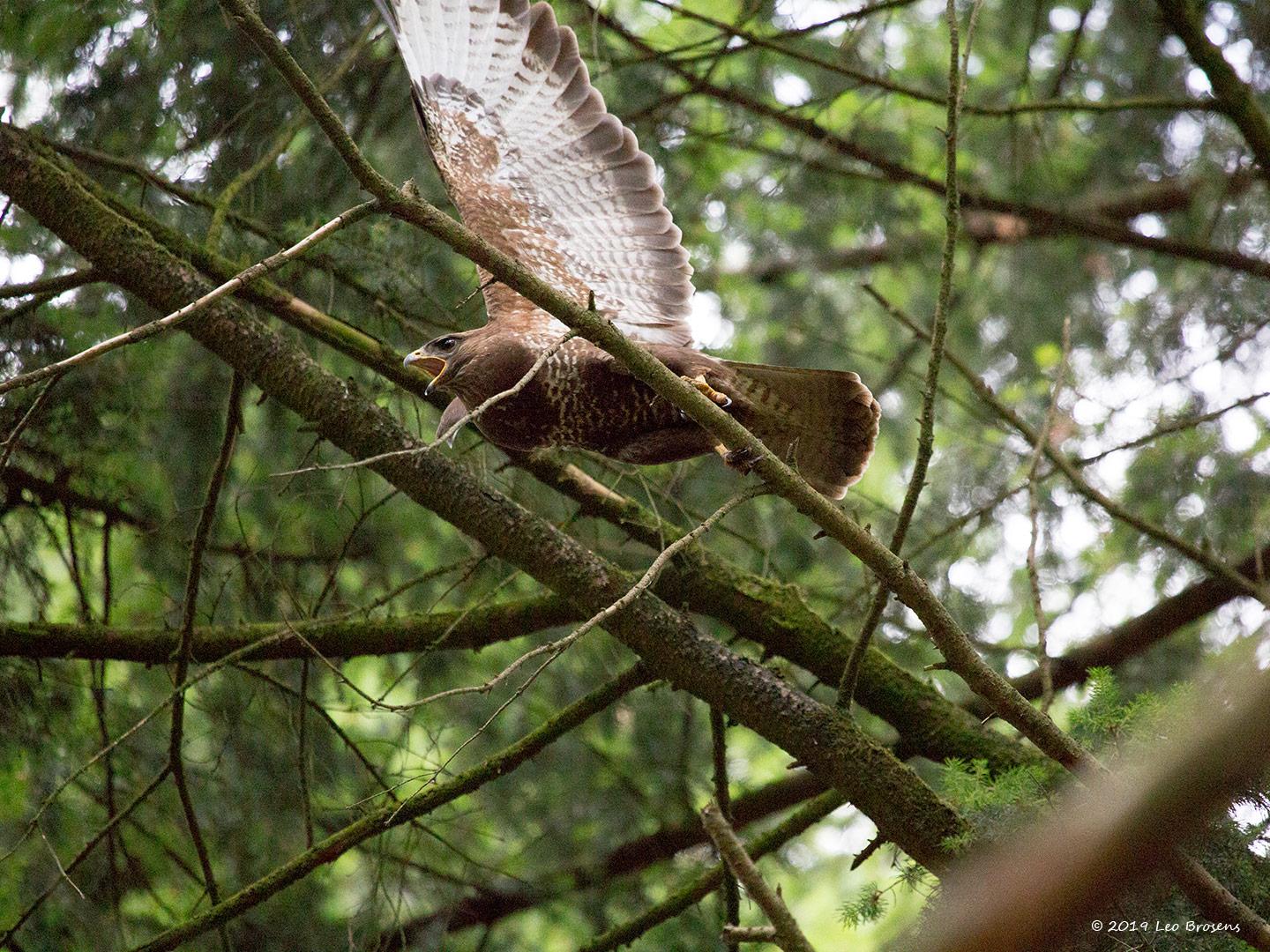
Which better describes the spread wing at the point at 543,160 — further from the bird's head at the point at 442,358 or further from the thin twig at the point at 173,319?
the thin twig at the point at 173,319

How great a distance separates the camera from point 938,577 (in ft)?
15.6

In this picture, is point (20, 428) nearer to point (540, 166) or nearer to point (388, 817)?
point (388, 817)

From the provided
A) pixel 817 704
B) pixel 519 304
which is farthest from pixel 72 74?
pixel 817 704

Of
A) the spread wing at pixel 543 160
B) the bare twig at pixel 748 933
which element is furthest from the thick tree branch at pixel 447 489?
the spread wing at pixel 543 160

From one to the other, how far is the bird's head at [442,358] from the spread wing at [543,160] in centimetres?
43

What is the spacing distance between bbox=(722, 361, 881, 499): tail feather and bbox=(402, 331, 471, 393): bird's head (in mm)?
801

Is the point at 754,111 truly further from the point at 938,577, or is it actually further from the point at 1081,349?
the point at 1081,349

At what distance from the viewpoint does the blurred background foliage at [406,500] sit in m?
4.02

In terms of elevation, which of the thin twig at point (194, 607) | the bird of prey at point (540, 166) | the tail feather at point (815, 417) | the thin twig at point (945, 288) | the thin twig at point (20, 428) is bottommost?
the thin twig at point (945, 288)

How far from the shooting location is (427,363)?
3.77 meters

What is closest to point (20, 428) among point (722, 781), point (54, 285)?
point (54, 285)

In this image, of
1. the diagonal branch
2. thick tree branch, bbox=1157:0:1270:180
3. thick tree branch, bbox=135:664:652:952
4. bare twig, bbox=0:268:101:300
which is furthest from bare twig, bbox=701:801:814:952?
thick tree branch, bbox=1157:0:1270:180

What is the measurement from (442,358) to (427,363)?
0.05 metres

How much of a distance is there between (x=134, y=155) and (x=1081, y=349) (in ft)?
15.8
